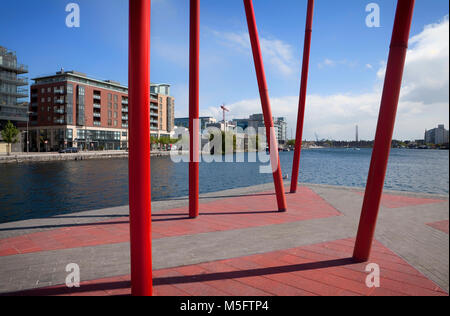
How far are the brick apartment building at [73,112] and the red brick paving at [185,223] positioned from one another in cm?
7226

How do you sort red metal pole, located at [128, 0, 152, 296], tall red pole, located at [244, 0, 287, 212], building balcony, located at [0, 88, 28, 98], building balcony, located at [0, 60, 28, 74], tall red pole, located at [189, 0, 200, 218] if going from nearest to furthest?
1. red metal pole, located at [128, 0, 152, 296]
2. tall red pole, located at [189, 0, 200, 218]
3. tall red pole, located at [244, 0, 287, 212]
4. building balcony, located at [0, 60, 28, 74]
5. building balcony, located at [0, 88, 28, 98]

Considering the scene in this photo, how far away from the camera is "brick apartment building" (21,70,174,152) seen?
70.7 meters

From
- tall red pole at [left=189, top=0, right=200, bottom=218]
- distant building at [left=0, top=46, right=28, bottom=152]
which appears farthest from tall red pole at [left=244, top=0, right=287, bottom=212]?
distant building at [left=0, top=46, right=28, bottom=152]

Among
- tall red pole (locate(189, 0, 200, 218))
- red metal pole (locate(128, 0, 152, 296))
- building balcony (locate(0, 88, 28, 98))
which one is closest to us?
red metal pole (locate(128, 0, 152, 296))

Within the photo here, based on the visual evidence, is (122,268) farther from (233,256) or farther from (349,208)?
(349,208)

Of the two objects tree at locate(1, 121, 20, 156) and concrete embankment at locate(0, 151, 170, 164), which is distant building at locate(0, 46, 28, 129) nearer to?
tree at locate(1, 121, 20, 156)

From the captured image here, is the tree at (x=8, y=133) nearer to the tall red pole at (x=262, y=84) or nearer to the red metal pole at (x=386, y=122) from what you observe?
the tall red pole at (x=262, y=84)

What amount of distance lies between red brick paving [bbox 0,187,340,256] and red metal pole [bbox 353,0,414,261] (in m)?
2.59

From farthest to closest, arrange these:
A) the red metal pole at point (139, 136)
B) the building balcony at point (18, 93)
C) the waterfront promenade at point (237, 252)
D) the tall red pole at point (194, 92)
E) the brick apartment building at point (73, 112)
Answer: the brick apartment building at point (73, 112) < the building balcony at point (18, 93) < the tall red pole at point (194, 92) < the waterfront promenade at point (237, 252) < the red metal pole at point (139, 136)

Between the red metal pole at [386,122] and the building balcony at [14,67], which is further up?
the building balcony at [14,67]

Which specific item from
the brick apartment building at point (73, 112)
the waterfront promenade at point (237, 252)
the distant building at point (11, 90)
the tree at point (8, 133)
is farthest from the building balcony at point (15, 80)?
the waterfront promenade at point (237, 252)

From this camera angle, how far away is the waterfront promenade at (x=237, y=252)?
3646 mm

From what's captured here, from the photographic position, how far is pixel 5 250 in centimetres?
512

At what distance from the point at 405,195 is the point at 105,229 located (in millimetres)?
10196
